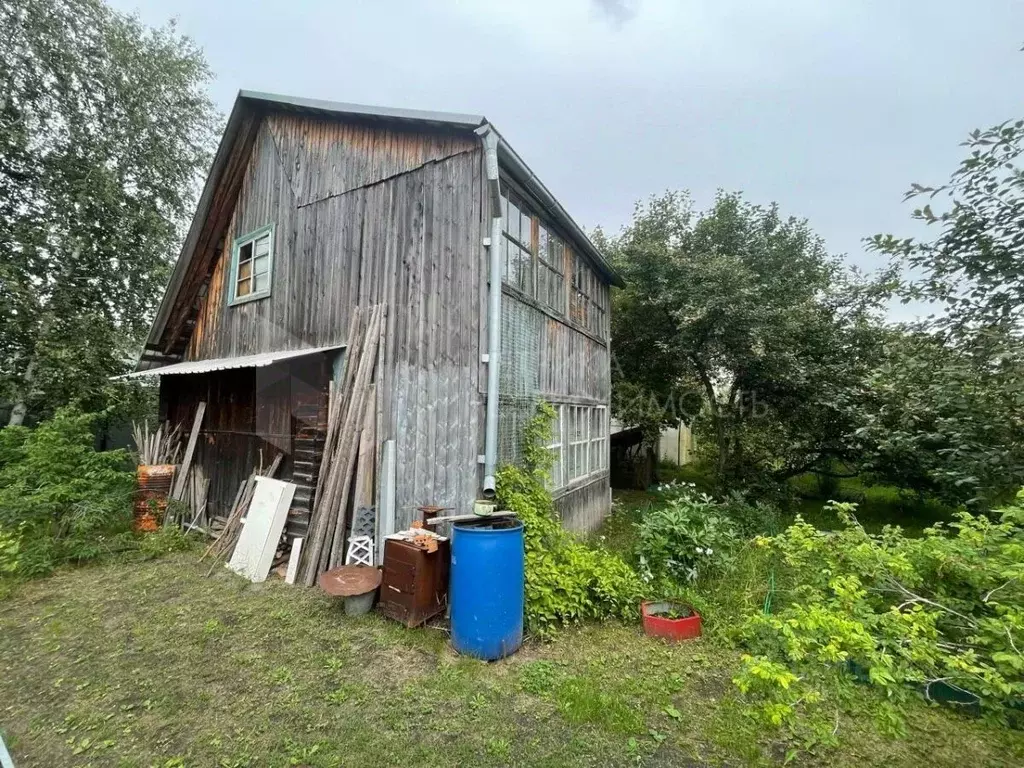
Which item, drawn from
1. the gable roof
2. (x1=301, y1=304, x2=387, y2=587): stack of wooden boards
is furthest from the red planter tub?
the gable roof

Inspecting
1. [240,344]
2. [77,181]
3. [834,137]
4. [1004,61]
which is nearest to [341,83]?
[77,181]

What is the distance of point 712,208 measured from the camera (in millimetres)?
12711

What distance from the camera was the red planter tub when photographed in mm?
4312

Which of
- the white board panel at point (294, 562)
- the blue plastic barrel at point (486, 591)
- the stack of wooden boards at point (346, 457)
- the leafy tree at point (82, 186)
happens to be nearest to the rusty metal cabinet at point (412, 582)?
the blue plastic barrel at point (486, 591)

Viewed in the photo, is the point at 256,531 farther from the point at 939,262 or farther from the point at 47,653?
the point at 939,262

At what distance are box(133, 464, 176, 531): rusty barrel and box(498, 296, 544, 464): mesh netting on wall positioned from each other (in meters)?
6.35

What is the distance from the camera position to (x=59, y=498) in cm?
612

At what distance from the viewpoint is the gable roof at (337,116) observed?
541 centimetres

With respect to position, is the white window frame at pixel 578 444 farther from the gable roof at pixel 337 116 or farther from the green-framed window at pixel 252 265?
the green-framed window at pixel 252 265

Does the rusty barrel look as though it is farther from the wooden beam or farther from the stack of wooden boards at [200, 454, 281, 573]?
the stack of wooden boards at [200, 454, 281, 573]

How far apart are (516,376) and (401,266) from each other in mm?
2048

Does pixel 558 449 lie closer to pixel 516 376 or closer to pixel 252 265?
pixel 516 376

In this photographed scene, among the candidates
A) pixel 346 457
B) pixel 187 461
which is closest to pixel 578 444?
pixel 346 457

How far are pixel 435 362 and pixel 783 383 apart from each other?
9.73 metres
